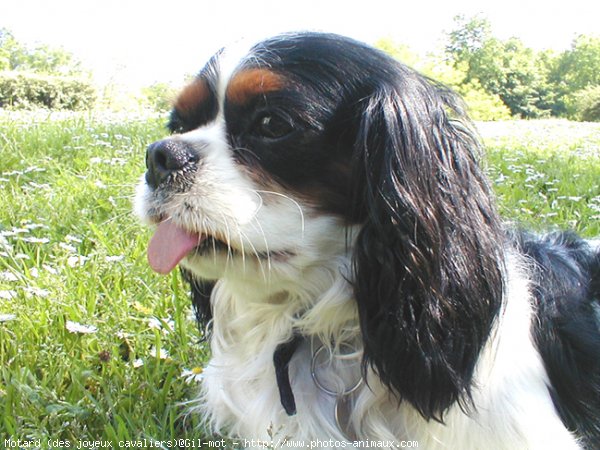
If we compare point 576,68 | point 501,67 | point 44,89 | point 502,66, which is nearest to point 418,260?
point 44,89

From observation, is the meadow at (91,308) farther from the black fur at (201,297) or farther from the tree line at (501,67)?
the tree line at (501,67)

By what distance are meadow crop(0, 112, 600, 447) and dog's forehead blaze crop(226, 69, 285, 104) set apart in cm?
72

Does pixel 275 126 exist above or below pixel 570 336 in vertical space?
above

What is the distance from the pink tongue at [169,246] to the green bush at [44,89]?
60.8 feet

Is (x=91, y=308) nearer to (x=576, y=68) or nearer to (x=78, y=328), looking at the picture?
(x=78, y=328)

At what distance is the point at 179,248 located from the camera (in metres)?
1.63

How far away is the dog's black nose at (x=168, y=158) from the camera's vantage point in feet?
5.29

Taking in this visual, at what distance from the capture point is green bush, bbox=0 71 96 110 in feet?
63.2

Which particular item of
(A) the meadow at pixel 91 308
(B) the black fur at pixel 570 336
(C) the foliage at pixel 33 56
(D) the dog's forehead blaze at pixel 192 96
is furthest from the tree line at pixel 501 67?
(D) the dog's forehead blaze at pixel 192 96

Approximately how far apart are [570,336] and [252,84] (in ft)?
4.24

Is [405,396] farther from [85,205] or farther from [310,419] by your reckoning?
[85,205]

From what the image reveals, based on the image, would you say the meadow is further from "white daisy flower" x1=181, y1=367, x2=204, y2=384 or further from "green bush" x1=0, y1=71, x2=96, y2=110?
"green bush" x1=0, y1=71, x2=96, y2=110

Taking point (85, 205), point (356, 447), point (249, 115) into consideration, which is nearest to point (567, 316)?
point (356, 447)

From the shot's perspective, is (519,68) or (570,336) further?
(519,68)
